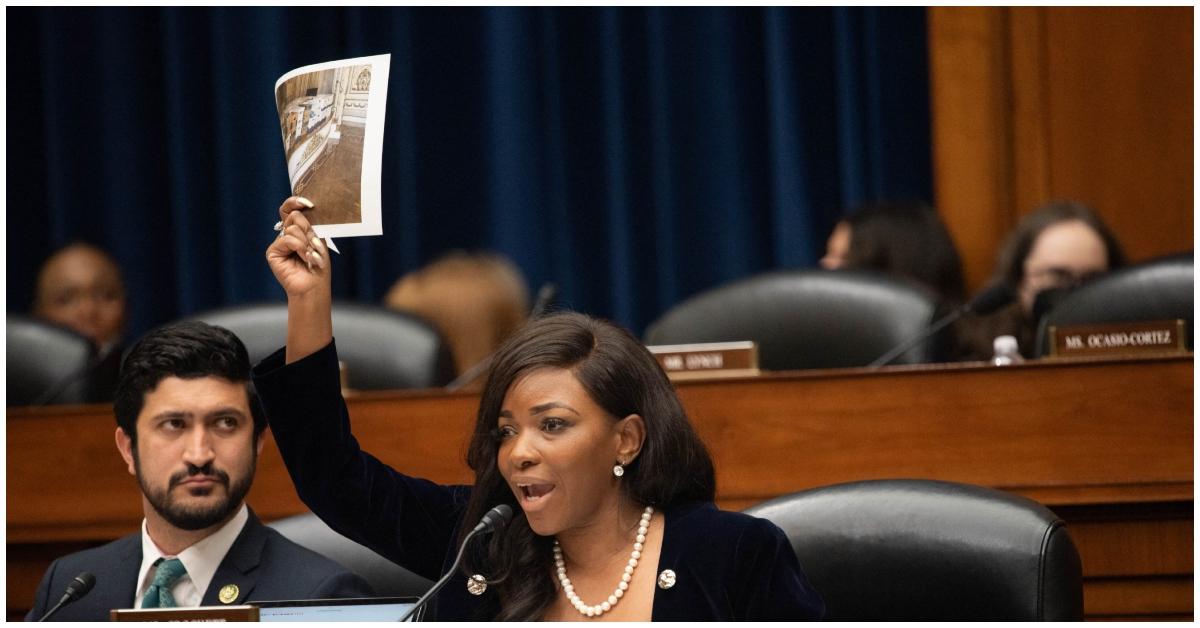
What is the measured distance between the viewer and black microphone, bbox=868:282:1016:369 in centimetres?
338

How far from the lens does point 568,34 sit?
5.43m

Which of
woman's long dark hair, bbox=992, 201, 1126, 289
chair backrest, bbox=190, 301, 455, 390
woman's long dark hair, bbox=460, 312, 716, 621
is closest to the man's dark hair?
woman's long dark hair, bbox=460, 312, 716, 621

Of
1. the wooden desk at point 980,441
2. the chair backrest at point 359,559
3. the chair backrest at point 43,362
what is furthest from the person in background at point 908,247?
the chair backrest at point 359,559

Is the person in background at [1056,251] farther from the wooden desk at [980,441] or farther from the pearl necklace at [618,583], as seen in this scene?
the pearl necklace at [618,583]

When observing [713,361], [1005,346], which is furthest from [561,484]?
[1005,346]

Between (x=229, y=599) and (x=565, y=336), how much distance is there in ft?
2.20

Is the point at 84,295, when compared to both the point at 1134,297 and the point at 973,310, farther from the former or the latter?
the point at 1134,297

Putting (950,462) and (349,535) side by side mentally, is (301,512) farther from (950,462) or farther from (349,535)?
(950,462)

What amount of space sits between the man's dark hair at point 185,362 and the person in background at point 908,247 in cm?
216

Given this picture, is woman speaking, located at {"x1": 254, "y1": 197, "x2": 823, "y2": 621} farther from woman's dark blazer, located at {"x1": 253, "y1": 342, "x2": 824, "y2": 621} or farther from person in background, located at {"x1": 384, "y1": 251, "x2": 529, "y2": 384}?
person in background, located at {"x1": 384, "y1": 251, "x2": 529, "y2": 384}

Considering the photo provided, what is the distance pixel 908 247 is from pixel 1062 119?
3.31 feet

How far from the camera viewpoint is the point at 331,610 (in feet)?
6.14

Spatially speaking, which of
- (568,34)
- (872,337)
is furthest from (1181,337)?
(568,34)

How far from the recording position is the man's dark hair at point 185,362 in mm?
2373
